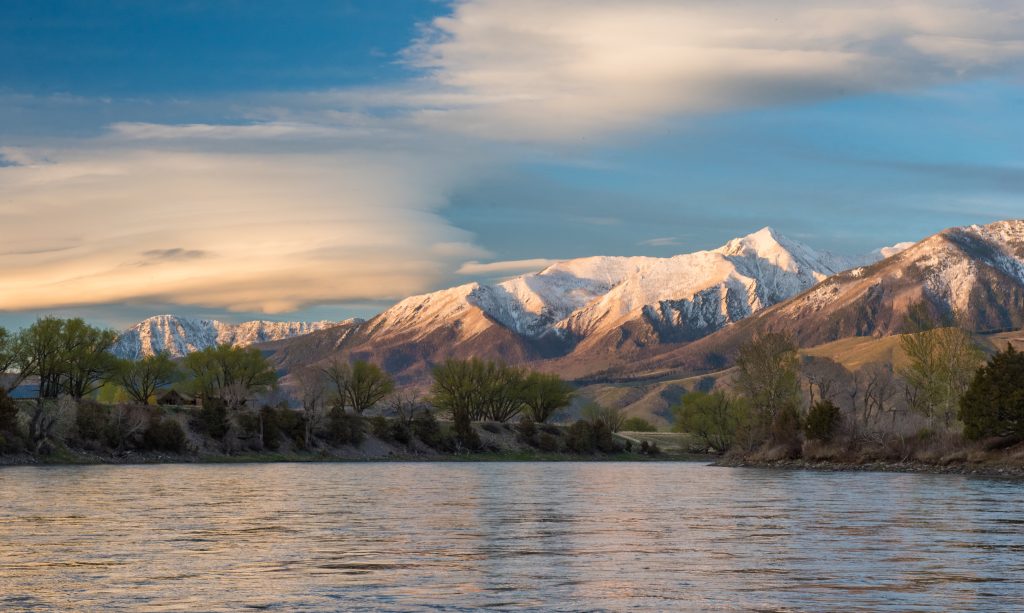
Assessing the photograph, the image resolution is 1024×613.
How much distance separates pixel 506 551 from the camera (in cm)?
3647

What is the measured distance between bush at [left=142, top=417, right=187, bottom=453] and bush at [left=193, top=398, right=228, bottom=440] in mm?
7277

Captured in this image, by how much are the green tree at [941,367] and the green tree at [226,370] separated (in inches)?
3849

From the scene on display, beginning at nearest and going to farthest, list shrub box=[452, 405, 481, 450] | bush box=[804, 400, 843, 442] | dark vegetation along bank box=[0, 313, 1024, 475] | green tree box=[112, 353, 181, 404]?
1. dark vegetation along bank box=[0, 313, 1024, 475]
2. bush box=[804, 400, 843, 442]
3. green tree box=[112, 353, 181, 404]
4. shrub box=[452, 405, 481, 450]

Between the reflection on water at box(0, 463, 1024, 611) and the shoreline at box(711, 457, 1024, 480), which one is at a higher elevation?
the reflection on water at box(0, 463, 1024, 611)

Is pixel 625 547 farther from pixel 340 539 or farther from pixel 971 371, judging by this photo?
pixel 971 371

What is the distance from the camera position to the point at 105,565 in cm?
3197

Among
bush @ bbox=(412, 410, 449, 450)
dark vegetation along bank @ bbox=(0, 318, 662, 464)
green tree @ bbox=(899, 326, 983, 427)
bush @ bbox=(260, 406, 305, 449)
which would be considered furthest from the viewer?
bush @ bbox=(412, 410, 449, 450)

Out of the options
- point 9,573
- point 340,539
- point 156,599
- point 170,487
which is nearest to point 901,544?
point 340,539

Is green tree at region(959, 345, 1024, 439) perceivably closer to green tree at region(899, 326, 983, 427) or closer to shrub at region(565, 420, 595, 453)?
green tree at region(899, 326, 983, 427)

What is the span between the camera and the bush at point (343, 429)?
16588cm

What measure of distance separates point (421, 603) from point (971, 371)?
12584 centimetres

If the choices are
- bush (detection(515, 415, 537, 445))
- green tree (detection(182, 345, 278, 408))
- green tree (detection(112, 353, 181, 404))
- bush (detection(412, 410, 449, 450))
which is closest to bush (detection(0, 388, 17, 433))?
green tree (detection(112, 353, 181, 404))

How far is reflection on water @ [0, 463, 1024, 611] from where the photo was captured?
26297mm

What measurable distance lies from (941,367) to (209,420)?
9199 centimetres
